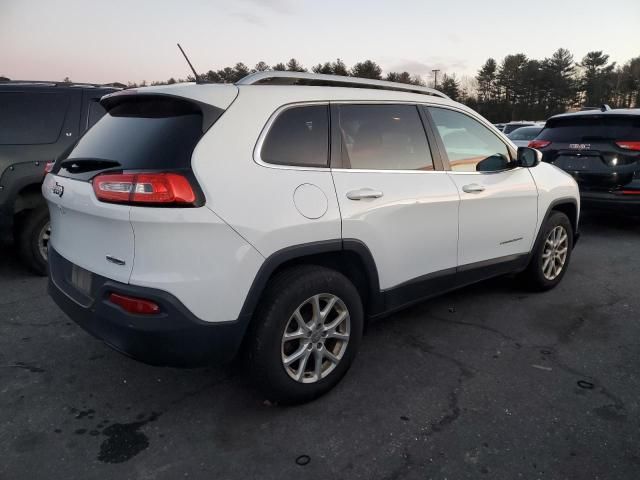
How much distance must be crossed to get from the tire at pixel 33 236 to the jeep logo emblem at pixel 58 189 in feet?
7.84

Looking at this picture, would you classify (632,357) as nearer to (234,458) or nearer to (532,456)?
(532,456)

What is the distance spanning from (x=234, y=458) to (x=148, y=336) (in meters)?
0.70

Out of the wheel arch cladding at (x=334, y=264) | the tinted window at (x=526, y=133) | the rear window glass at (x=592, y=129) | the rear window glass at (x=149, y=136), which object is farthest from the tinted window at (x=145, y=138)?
the tinted window at (x=526, y=133)

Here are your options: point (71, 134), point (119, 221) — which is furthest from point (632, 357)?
point (71, 134)

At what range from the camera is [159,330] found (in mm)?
2199

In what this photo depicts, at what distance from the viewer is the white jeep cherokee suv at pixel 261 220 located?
7.22 ft

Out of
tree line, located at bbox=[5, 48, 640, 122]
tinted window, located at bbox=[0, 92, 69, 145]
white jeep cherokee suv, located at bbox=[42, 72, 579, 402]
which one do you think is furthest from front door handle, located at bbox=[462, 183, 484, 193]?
tree line, located at bbox=[5, 48, 640, 122]

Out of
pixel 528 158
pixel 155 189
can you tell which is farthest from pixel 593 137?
pixel 155 189

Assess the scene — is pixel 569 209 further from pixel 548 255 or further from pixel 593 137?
pixel 593 137

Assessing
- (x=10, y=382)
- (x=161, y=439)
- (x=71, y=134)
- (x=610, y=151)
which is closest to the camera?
(x=161, y=439)

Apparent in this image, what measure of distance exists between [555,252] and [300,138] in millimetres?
3065

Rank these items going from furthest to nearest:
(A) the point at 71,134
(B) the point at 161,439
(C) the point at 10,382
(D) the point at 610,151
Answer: (D) the point at 610,151 → (A) the point at 71,134 → (C) the point at 10,382 → (B) the point at 161,439

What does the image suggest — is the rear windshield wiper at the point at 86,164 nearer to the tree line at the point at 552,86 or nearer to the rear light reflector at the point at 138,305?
the rear light reflector at the point at 138,305

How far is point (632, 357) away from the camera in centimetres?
327
